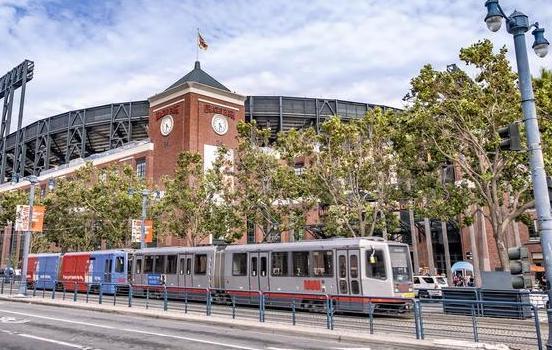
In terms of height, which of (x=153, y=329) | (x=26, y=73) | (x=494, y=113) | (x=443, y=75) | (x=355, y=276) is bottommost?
(x=153, y=329)

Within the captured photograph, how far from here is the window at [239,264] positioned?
2491cm

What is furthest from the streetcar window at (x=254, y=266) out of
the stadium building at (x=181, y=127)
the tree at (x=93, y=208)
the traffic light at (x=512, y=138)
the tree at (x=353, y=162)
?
the stadium building at (x=181, y=127)

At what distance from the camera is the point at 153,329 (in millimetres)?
15203

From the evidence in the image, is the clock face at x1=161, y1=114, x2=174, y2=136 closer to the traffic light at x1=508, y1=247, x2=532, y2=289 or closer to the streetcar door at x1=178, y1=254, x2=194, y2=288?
the streetcar door at x1=178, y1=254, x2=194, y2=288

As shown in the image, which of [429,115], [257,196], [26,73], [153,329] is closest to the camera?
[153,329]

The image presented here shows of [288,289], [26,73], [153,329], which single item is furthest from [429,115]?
[26,73]

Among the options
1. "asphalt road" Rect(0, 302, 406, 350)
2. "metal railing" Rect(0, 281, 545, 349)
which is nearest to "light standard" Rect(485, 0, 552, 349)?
"metal railing" Rect(0, 281, 545, 349)

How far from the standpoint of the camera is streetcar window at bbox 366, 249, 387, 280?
65.7 feet

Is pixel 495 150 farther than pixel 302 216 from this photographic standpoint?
No

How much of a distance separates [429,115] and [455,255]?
36679 mm

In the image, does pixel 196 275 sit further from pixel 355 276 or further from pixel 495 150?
pixel 495 150

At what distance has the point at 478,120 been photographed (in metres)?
20.7

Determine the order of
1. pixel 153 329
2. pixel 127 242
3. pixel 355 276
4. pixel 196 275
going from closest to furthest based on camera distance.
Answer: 1. pixel 153 329
2. pixel 355 276
3. pixel 196 275
4. pixel 127 242

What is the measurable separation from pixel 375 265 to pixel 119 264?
19515mm
